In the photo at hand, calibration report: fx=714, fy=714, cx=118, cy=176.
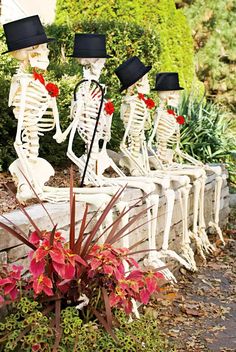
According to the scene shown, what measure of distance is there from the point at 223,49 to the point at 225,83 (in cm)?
76

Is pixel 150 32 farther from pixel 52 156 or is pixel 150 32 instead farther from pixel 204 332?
pixel 204 332

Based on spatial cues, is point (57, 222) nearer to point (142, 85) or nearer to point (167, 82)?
point (142, 85)

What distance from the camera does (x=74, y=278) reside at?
3.29 m

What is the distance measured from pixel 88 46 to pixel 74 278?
6.90ft

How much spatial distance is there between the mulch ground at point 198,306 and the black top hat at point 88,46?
1.05 m

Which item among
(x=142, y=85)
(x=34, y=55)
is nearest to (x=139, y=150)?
(x=142, y=85)

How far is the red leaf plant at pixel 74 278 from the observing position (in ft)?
10.2

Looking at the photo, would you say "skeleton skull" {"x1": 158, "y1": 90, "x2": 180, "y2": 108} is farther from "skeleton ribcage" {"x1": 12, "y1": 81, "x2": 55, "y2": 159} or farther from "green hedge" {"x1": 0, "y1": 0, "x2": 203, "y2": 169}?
"skeleton ribcage" {"x1": 12, "y1": 81, "x2": 55, "y2": 159}

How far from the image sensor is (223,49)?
16.1 m

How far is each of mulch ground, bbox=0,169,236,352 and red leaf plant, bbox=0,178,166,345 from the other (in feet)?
2.07

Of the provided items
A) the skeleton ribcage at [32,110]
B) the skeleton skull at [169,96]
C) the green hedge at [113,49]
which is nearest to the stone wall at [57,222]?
the skeleton ribcage at [32,110]

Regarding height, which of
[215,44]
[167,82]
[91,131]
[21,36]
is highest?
[215,44]

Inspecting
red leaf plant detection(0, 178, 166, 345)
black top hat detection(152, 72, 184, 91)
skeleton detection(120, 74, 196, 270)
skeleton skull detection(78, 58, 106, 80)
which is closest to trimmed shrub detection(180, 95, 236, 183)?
black top hat detection(152, 72, 184, 91)

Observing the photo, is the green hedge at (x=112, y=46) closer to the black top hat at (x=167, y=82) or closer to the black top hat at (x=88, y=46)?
the black top hat at (x=167, y=82)
